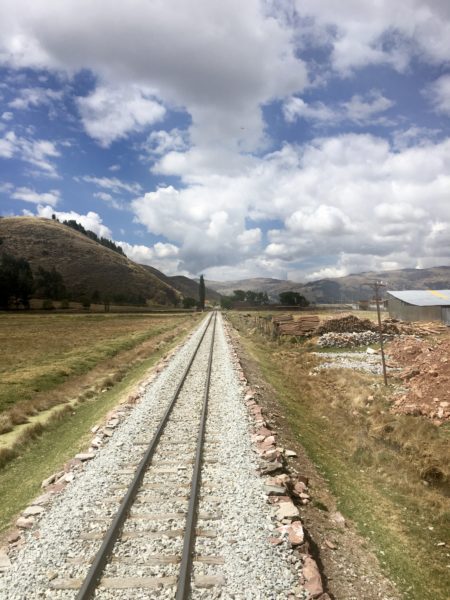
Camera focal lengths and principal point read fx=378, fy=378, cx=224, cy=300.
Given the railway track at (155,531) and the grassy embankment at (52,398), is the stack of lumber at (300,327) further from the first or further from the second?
the railway track at (155,531)

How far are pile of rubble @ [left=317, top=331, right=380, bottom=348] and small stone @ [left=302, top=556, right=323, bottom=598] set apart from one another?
30.8 m

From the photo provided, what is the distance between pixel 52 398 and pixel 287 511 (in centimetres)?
1583

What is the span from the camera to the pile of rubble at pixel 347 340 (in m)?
36.2

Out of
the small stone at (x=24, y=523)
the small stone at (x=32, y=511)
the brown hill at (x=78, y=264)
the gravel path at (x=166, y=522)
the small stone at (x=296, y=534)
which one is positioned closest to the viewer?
the gravel path at (x=166, y=522)

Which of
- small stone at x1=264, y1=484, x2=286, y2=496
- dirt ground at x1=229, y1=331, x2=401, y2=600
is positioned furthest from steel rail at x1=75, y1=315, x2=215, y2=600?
dirt ground at x1=229, y1=331, x2=401, y2=600

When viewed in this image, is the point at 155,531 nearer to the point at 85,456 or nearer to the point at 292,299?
the point at 85,456

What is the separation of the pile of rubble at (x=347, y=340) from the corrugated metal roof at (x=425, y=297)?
59.6ft

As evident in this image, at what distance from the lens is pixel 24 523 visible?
7.55 meters

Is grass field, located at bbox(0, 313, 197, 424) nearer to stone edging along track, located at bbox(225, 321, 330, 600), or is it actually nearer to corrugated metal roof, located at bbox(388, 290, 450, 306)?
stone edging along track, located at bbox(225, 321, 330, 600)

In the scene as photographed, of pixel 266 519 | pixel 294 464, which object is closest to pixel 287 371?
pixel 294 464

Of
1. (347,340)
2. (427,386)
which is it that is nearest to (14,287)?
(347,340)

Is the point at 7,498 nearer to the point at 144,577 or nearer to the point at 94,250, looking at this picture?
the point at 144,577

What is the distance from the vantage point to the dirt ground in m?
6.21

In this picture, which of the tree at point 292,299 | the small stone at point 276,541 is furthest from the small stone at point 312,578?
the tree at point 292,299
